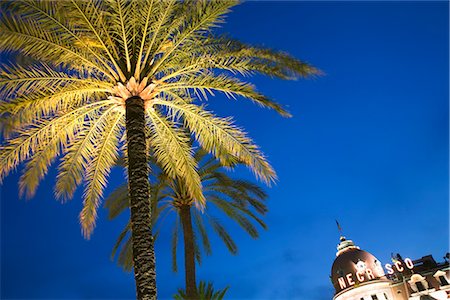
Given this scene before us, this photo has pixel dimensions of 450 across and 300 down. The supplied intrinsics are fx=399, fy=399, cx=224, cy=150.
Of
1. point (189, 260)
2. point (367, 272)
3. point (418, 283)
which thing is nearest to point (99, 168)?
point (189, 260)

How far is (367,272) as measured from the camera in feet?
159

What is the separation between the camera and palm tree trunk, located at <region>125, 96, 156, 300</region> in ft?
27.1

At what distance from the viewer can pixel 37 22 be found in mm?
9375

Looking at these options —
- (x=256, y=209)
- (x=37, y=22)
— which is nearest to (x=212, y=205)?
(x=256, y=209)

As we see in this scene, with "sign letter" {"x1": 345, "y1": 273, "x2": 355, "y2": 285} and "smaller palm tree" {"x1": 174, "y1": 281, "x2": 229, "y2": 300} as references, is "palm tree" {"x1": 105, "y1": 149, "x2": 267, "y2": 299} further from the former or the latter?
"sign letter" {"x1": 345, "y1": 273, "x2": 355, "y2": 285}

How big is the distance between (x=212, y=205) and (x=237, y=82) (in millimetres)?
9102

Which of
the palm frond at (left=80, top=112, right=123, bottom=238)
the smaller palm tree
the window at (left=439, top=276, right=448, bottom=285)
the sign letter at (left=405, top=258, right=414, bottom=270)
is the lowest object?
the smaller palm tree

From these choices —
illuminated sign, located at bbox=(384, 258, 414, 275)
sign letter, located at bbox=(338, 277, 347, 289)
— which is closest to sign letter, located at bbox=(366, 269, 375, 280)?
illuminated sign, located at bbox=(384, 258, 414, 275)

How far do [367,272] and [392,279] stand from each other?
9.71 feet

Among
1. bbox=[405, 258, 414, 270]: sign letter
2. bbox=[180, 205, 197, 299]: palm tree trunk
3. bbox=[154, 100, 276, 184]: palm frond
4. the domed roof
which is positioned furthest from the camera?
the domed roof

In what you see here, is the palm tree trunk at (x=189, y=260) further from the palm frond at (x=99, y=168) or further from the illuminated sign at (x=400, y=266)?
the illuminated sign at (x=400, y=266)

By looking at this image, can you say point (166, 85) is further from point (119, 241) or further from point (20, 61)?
point (119, 241)

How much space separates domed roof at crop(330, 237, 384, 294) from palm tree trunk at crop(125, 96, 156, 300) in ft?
148

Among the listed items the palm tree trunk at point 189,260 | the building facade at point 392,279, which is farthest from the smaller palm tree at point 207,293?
the building facade at point 392,279
